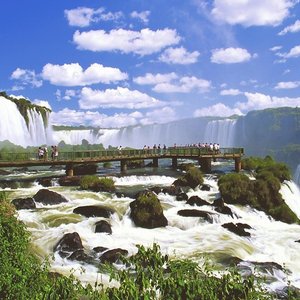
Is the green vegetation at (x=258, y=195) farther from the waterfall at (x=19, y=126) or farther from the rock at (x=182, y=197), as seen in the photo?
the waterfall at (x=19, y=126)

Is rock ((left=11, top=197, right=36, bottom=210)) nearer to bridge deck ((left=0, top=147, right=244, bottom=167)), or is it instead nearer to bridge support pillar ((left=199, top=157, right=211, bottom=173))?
bridge deck ((left=0, top=147, right=244, bottom=167))

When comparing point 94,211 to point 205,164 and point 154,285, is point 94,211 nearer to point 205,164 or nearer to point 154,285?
point 154,285

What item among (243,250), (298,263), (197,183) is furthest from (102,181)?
(298,263)

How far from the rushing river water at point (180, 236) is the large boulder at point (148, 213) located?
1.48 ft

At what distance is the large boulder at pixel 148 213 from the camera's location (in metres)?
25.2

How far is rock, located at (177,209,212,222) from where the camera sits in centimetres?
2678

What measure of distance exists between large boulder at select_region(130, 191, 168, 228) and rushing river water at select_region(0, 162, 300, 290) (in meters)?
0.45

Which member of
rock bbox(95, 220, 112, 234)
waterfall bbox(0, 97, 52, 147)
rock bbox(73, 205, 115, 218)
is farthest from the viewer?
waterfall bbox(0, 97, 52, 147)

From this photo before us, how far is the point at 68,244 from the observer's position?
19984 mm

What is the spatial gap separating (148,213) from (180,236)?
9.23 feet

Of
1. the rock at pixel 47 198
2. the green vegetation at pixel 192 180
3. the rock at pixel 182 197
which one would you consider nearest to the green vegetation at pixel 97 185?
the rock at pixel 47 198

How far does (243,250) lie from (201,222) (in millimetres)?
4854

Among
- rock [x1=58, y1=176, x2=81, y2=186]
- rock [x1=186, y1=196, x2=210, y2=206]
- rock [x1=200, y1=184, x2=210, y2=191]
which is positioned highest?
rock [x1=58, y1=176, x2=81, y2=186]

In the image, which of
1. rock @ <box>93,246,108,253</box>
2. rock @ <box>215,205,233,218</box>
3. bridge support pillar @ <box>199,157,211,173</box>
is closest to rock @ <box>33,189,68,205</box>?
rock @ <box>93,246,108,253</box>
